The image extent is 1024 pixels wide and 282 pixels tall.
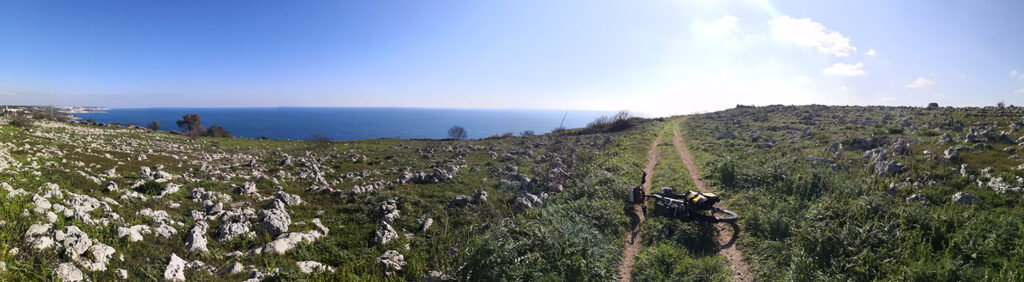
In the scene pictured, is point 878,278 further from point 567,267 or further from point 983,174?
point 983,174

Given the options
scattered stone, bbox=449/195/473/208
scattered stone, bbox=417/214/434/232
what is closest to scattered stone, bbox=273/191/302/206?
scattered stone, bbox=417/214/434/232

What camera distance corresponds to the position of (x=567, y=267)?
8.52 m

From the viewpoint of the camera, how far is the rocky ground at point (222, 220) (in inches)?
271

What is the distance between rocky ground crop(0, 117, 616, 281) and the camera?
689cm

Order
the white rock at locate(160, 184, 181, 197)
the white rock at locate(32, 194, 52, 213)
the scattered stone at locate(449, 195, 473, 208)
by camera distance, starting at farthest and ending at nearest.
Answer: the scattered stone at locate(449, 195, 473, 208), the white rock at locate(160, 184, 181, 197), the white rock at locate(32, 194, 52, 213)

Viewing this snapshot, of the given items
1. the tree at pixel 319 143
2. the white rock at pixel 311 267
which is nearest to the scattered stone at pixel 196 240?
the white rock at pixel 311 267

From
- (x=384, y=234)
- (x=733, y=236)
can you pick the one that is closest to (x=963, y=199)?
(x=733, y=236)

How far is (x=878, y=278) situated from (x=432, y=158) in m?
27.1

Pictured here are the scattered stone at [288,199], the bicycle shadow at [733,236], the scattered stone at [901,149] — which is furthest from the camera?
the scattered stone at [901,149]

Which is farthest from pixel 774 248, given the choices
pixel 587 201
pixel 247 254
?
pixel 247 254

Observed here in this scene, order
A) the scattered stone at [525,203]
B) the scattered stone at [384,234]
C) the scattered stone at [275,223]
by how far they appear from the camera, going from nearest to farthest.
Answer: the scattered stone at [275,223] → the scattered stone at [384,234] → the scattered stone at [525,203]

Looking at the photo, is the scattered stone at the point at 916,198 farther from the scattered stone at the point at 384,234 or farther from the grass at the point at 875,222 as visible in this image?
the scattered stone at the point at 384,234

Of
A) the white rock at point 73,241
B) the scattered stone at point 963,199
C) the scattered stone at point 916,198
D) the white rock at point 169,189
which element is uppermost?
the scattered stone at point 963,199

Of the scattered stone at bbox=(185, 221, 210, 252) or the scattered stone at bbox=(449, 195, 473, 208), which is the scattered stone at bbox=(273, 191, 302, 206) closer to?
the scattered stone at bbox=(185, 221, 210, 252)
